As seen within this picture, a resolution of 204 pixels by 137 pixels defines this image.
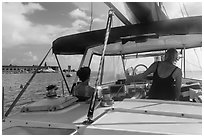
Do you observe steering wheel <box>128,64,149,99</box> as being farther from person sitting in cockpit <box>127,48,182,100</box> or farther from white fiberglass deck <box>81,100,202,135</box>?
white fiberglass deck <box>81,100,202,135</box>

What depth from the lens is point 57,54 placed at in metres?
3.49

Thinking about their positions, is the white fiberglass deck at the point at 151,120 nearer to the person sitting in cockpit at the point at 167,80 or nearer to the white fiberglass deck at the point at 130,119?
the white fiberglass deck at the point at 130,119

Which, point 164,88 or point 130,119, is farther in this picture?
point 164,88

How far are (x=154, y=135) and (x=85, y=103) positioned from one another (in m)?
1.21

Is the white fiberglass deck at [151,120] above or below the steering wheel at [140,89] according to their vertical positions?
below

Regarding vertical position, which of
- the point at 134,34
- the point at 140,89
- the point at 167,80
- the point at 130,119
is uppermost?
the point at 134,34

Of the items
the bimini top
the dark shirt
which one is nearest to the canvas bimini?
the bimini top

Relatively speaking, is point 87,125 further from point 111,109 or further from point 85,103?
point 85,103

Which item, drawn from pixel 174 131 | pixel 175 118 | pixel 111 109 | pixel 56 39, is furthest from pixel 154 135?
pixel 56 39

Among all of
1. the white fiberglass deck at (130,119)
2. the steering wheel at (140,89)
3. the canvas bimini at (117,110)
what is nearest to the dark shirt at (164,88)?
the canvas bimini at (117,110)

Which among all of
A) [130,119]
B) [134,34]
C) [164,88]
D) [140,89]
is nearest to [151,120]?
[130,119]

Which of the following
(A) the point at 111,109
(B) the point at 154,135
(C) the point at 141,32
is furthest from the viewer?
(C) the point at 141,32

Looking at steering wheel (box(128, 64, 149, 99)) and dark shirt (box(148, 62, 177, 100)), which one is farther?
steering wheel (box(128, 64, 149, 99))

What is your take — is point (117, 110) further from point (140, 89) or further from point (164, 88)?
point (140, 89)
